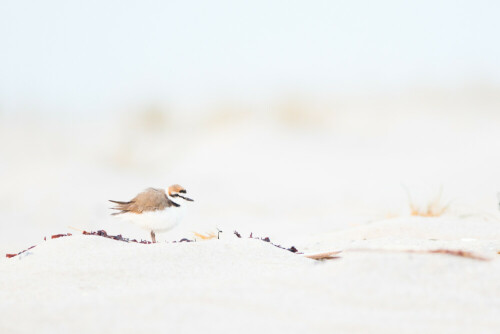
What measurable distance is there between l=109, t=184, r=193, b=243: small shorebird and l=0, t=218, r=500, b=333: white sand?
83 cm

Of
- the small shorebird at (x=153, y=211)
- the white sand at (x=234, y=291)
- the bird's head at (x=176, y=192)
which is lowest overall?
the white sand at (x=234, y=291)

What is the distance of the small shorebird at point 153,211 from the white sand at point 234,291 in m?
0.83

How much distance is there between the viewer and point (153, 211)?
4.65 meters

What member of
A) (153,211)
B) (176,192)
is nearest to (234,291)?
(153,211)

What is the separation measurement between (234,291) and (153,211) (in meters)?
1.88

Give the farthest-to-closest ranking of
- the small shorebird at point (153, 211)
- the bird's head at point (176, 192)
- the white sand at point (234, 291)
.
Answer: the bird's head at point (176, 192) < the small shorebird at point (153, 211) < the white sand at point (234, 291)

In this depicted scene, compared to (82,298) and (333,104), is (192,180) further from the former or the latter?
(82,298)

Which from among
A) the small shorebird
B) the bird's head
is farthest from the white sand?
the bird's head

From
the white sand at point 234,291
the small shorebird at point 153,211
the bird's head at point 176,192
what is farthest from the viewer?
the bird's head at point 176,192

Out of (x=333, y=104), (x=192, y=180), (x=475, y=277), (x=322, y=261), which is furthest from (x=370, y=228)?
(x=333, y=104)

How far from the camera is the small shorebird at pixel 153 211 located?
183 inches

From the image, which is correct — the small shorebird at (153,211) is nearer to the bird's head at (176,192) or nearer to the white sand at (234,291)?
the bird's head at (176,192)

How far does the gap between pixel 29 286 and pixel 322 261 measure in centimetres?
145

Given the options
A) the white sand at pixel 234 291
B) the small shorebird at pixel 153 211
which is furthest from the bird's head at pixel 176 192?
the white sand at pixel 234 291
